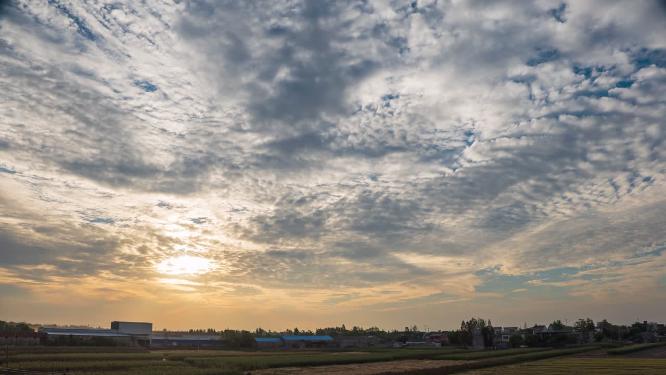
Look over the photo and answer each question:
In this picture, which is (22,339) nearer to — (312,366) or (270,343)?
(270,343)

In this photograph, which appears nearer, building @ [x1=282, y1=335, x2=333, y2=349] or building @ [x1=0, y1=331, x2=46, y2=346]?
building @ [x1=0, y1=331, x2=46, y2=346]

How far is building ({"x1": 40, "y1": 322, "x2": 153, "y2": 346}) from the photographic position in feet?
387

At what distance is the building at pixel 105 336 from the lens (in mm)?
117975

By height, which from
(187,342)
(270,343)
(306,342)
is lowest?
(306,342)

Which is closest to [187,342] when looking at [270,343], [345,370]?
[270,343]

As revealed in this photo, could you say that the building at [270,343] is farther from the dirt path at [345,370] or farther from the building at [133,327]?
the dirt path at [345,370]

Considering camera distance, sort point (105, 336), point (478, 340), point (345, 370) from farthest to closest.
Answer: point (478, 340) < point (105, 336) < point (345, 370)

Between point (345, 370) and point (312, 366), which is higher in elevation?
point (345, 370)

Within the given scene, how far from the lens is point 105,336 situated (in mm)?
128125

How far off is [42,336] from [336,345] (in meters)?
90.4

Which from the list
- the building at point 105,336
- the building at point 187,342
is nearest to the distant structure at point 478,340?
the building at point 187,342

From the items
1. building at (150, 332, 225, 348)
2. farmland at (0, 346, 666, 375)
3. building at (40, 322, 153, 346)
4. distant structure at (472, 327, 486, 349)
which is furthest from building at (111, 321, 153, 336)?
distant structure at (472, 327, 486, 349)

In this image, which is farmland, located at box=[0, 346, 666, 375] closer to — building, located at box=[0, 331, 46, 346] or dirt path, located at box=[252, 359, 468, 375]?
dirt path, located at box=[252, 359, 468, 375]

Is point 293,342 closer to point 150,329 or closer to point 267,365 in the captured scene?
point 150,329
